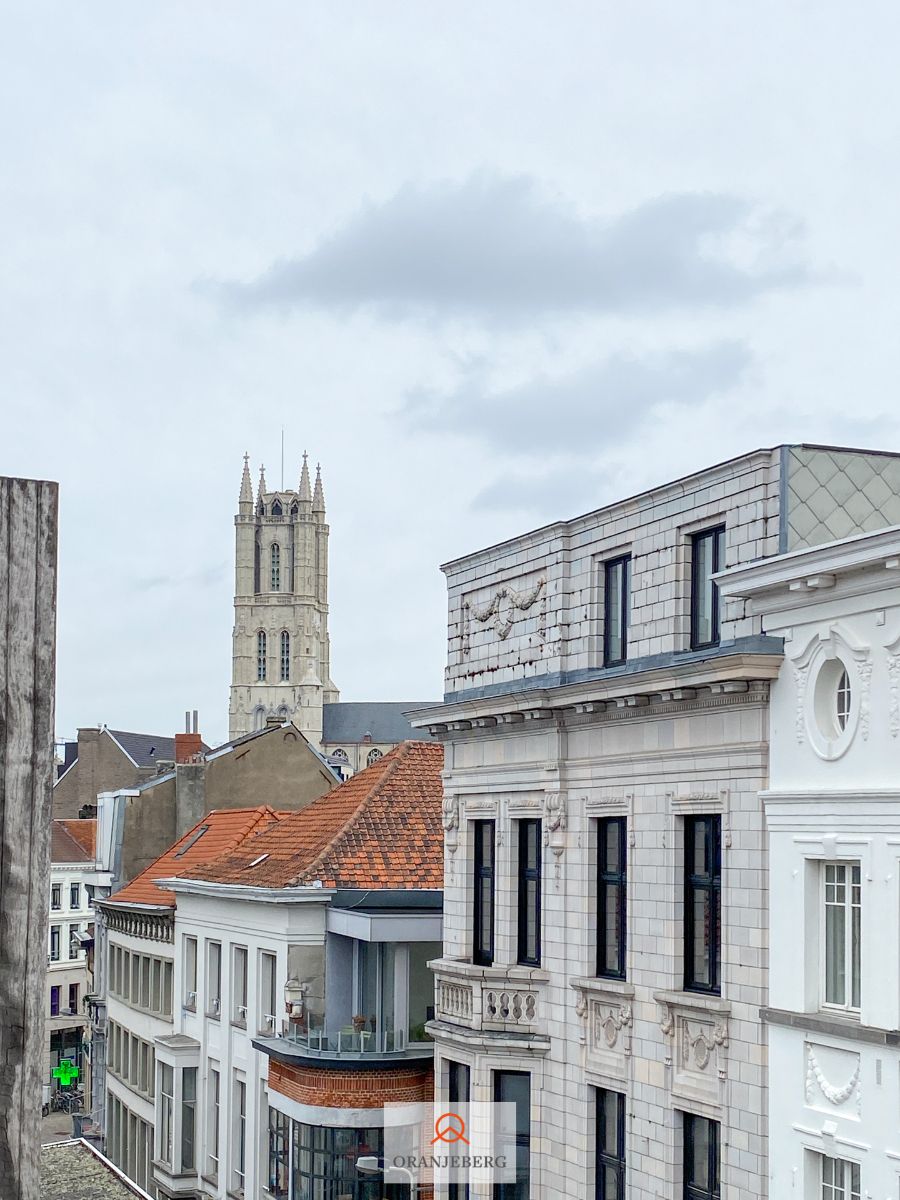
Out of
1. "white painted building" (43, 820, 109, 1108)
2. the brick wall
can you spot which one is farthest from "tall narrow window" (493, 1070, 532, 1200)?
"white painted building" (43, 820, 109, 1108)

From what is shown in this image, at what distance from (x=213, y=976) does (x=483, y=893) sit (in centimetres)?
1332

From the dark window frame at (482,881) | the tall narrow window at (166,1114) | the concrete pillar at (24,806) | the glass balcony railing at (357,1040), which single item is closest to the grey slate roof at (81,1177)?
the glass balcony railing at (357,1040)

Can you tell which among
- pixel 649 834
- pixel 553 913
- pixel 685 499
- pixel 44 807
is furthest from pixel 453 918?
pixel 44 807

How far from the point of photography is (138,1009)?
148ft

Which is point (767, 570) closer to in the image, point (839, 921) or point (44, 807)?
point (839, 921)

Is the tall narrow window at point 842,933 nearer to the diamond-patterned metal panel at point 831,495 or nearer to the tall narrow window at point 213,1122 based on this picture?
the diamond-patterned metal panel at point 831,495

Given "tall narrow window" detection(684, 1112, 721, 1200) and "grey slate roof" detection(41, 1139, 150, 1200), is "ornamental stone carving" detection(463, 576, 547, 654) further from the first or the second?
"grey slate roof" detection(41, 1139, 150, 1200)

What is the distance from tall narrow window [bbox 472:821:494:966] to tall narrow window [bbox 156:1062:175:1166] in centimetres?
1479

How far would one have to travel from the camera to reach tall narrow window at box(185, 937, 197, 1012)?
39781mm

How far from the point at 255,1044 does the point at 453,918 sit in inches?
276

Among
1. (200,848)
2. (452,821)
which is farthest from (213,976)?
(452,821)

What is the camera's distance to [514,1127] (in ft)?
82.6

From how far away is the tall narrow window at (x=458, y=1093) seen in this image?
26.2 meters

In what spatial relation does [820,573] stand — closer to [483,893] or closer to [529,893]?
[529,893]
